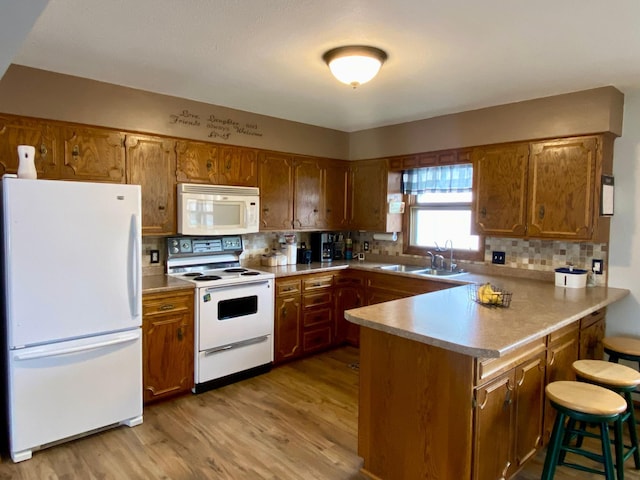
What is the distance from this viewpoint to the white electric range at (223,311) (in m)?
3.32

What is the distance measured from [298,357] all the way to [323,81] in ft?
8.40

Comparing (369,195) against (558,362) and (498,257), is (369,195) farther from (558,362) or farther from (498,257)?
(558,362)

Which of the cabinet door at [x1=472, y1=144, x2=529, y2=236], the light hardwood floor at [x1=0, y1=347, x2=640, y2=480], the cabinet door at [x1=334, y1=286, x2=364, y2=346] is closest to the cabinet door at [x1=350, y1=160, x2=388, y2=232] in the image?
the cabinet door at [x1=334, y1=286, x2=364, y2=346]

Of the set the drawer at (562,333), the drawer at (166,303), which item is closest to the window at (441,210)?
the drawer at (562,333)

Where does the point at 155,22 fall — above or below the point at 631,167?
above

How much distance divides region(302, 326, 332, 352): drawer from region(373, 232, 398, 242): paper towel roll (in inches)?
48.4

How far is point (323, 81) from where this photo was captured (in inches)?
119

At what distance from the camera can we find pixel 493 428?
2004 millimetres

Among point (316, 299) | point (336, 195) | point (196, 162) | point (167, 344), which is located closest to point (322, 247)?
point (336, 195)

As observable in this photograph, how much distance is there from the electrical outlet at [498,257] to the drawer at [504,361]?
5.07 feet

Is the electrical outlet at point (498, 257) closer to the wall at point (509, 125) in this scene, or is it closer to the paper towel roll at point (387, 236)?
the wall at point (509, 125)

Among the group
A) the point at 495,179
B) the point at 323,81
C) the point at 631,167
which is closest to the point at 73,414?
the point at 323,81

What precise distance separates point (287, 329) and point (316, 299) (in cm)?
44

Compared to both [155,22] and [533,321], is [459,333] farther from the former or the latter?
[155,22]
